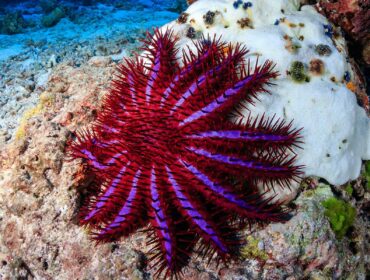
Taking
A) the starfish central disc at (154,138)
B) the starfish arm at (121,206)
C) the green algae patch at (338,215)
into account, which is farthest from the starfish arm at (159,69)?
the green algae patch at (338,215)

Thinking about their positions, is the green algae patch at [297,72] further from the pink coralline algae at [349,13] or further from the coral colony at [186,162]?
the pink coralline algae at [349,13]

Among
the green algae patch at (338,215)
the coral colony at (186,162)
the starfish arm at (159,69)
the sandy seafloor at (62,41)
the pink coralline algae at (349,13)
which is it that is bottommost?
the sandy seafloor at (62,41)

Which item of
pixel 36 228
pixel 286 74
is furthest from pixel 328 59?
pixel 36 228

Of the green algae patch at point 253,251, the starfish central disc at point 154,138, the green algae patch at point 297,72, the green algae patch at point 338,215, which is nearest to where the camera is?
the starfish central disc at point 154,138

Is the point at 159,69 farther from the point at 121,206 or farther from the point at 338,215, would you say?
the point at 338,215

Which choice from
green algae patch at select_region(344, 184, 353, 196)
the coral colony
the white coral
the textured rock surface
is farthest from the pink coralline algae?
the textured rock surface

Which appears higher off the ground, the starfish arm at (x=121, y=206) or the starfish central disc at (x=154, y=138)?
the starfish central disc at (x=154, y=138)

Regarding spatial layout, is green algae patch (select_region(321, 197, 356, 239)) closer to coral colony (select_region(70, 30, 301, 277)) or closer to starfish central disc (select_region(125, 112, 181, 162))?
coral colony (select_region(70, 30, 301, 277))

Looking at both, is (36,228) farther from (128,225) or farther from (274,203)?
(274,203)
